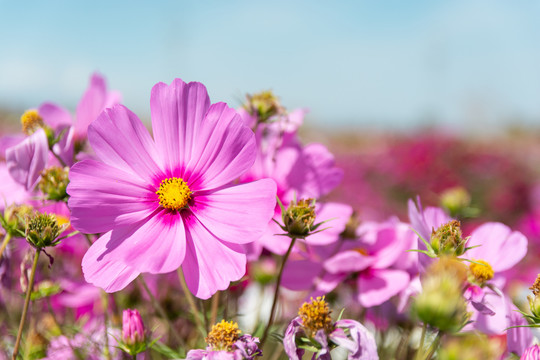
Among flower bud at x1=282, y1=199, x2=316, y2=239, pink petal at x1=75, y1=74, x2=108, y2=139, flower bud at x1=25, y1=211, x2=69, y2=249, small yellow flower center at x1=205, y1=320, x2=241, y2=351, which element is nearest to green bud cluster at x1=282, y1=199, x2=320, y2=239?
flower bud at x1=282, y1=199, x2=316, y2=239

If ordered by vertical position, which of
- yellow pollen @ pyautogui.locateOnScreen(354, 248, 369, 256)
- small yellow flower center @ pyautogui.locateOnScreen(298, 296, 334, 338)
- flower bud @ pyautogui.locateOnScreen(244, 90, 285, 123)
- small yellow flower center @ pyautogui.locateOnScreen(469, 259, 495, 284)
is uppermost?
flower bud @ pyautogui.locateOnScreen(244, 90, 285, 123)

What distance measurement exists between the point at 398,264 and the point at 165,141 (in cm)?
35

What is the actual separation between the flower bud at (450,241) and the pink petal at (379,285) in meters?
0.14

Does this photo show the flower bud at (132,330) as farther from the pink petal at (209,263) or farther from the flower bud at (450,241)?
the flower bud at (450,241)

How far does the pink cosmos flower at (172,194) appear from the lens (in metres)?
0.42

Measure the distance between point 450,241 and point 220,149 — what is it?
0.77ft

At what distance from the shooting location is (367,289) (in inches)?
24.2

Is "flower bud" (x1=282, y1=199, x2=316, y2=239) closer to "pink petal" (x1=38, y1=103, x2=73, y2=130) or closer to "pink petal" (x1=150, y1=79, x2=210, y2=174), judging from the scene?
"pink petal" (x1=150, y1=79, x2=210, y2=174)

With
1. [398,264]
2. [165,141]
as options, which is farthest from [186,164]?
[398,264]

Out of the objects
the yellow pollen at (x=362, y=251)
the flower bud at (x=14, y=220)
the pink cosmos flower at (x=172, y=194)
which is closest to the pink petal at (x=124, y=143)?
the pink cosmos flower at (x=172, y=194)

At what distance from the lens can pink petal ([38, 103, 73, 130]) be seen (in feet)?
2.09

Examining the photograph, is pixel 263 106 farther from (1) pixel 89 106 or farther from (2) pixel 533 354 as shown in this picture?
(2) pixel 533 354

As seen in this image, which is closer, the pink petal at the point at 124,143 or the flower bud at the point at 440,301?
the flower bud at the point at 440,301

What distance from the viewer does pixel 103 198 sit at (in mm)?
441
